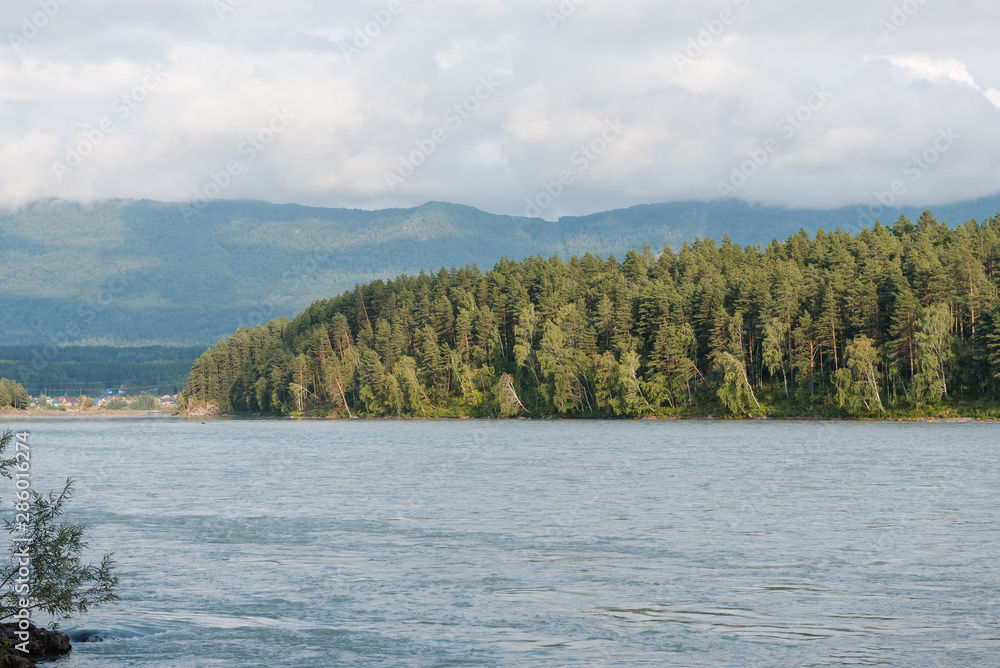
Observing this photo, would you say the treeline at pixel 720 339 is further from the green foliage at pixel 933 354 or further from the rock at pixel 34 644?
the rock at pixel 34 644

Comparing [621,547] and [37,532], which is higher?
[37,532]

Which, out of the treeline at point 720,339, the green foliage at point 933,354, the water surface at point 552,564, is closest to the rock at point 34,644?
the water surface at point 552,564

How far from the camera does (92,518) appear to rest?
44688 millimetres

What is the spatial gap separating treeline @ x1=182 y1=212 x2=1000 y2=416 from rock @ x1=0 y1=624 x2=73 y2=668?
11766 centimetres

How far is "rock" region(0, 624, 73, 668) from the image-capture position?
20594mm

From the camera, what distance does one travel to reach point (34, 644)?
74.1ft

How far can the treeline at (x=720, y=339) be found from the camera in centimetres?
12875

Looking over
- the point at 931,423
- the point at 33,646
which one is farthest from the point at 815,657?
the point at 931,423


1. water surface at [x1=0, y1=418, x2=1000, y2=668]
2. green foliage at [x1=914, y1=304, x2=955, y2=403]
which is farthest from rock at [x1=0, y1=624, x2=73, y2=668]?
→ green foliage at [x1=914, y1=304, x2=955, y2=403]

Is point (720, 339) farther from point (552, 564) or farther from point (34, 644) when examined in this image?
point (34, 644)

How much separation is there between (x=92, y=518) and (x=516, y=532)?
1975cm

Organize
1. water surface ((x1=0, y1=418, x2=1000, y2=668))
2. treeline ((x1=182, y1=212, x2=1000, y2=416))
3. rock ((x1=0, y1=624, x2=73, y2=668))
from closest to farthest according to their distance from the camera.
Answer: rock ((x1=0, y1=624, x2=73, y2=668))
water surface ((x1=0, y1=418, x2=1000, y2=668))
treeline ((x1=182, y1=212, x2=1000, y2=416))

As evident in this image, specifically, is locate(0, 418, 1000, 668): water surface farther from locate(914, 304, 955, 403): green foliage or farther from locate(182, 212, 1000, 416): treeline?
locate(182, 212, 1000, 416): treeline

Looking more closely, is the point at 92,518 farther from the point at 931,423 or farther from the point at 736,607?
the point at 931,423
